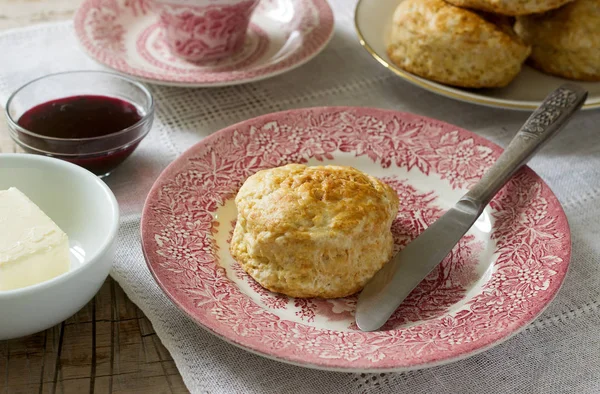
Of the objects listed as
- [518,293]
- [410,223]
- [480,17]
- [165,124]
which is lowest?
[165,124]

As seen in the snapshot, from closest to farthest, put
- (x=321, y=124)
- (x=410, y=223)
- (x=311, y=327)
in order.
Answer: (x=311, y=327) → (x=410, y=223) → (x=321, y=124)

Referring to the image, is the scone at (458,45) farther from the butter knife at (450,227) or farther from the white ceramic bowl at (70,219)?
the white ceramic bowl at (70,219)

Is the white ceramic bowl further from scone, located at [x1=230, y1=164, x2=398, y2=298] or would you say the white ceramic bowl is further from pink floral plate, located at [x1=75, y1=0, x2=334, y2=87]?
pink floral plate, located at [x1=75, y1=0, x2=334, y2=87]

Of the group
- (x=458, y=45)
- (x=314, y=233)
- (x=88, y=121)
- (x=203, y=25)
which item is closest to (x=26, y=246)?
(x=314, y=233)

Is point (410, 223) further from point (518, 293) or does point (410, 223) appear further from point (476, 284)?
point (518, 293)

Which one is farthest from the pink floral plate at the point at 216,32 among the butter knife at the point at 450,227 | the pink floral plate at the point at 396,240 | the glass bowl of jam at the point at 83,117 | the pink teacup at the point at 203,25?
the butter knife at the point at 450,227

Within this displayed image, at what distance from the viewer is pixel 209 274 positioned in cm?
136

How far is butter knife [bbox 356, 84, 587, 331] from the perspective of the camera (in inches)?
51.9

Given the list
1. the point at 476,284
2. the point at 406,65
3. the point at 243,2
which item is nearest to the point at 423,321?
the point at 476,284

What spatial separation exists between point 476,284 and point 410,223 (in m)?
0.26

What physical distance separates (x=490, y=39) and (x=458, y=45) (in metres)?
0.09

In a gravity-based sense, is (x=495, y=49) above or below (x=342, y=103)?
above

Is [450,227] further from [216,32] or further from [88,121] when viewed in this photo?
[216,32]

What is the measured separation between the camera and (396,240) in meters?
1.55
